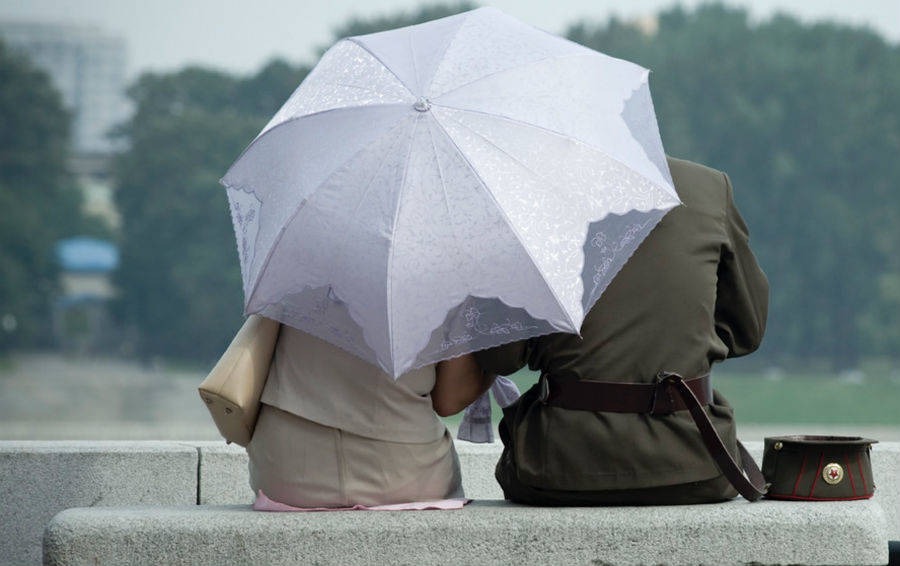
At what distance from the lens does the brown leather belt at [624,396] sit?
8.93ft

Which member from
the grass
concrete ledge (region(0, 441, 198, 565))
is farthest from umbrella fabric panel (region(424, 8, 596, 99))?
the grass

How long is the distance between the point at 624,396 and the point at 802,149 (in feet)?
180

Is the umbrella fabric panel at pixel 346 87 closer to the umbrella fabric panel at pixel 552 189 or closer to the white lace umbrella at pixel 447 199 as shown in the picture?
the white lace umbrella at pixel 447 199

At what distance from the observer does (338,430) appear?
9.03ft

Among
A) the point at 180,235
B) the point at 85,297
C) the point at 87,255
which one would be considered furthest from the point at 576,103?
the point at 85,297

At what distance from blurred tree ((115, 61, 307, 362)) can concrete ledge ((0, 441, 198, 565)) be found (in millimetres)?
46605

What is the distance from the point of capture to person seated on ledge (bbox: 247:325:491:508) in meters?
2.75

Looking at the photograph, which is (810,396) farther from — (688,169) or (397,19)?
(688,169)

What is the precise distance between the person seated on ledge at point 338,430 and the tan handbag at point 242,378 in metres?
0.02

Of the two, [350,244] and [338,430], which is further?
[338,430]

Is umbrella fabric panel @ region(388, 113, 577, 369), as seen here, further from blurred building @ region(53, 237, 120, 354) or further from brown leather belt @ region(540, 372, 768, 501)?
blurred building @ region(53, 237, 120, 354)

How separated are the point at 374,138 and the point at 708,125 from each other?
5466 cm

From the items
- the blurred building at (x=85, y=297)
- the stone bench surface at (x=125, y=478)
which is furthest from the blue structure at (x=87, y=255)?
the stone bench surface at (x=125, y=478)

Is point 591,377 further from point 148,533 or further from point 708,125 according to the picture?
point 708,125
